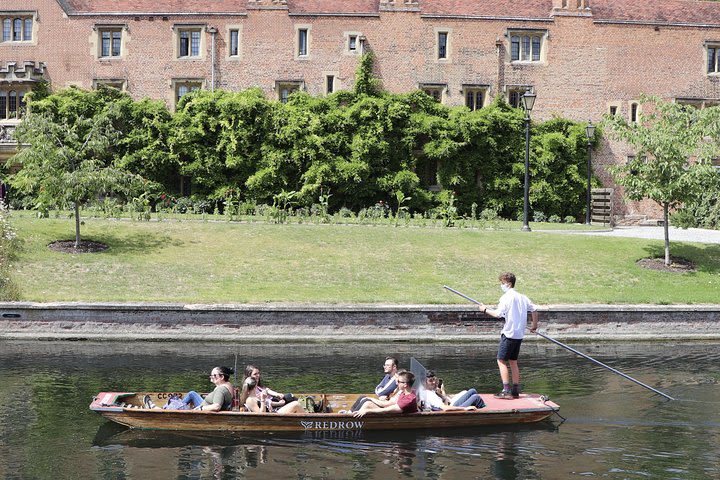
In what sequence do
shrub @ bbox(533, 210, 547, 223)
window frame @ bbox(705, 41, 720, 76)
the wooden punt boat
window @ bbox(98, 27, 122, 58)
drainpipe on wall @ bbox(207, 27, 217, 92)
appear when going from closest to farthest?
1. the wooden punt boat
2. shrub @ bbox(533, 210, 547, 223)
3. drainpipe on wall @ bbox(207, 27, 217, 92)
4. window @ bbox(98, 27, 122, 58)
5. window frame @ bbox(705, 41, 720, 76)

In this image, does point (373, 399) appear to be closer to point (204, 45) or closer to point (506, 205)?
point (506, 205)

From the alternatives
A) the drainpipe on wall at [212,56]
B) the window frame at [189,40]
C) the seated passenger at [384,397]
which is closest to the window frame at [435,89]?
the drainpipe on wall at [212,56]

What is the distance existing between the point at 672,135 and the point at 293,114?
2142 cm

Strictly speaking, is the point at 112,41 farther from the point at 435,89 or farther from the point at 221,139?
the point at 435,89

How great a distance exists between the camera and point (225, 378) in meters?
14.9

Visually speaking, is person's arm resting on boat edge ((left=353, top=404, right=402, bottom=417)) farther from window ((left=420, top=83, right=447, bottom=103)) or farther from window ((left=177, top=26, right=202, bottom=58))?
window ((left=177, top=26, right=202, bottom=58))

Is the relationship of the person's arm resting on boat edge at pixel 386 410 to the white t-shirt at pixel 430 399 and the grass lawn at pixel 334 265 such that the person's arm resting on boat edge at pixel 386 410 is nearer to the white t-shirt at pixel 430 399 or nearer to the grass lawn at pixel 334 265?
the white t-shirt at pixel 430 399

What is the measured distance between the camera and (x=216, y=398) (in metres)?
14.6

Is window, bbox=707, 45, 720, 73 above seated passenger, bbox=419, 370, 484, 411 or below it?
above

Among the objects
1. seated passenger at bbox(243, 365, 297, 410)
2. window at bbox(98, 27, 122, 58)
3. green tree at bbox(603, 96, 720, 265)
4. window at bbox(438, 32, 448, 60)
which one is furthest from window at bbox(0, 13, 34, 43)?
seated passenger at bbox(243, 365, 297, 410)

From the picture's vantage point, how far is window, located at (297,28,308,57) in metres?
47.9

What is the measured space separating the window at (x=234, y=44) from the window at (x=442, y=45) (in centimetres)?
1015

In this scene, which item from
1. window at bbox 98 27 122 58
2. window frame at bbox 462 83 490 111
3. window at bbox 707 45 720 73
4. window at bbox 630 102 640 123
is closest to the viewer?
window at bbox 98 27 122 58

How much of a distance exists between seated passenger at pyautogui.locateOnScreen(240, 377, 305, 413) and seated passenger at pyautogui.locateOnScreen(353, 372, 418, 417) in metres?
0.97
